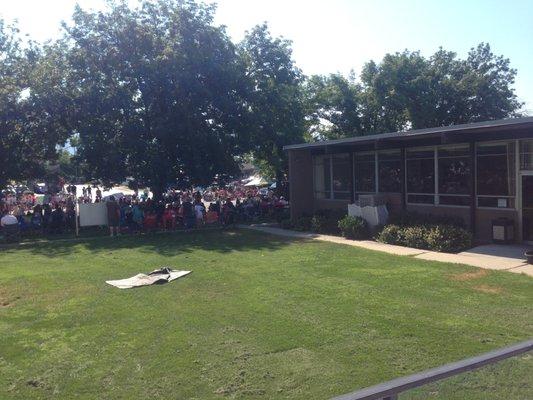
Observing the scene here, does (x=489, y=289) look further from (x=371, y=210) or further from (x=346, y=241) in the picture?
(x=371, y=210)

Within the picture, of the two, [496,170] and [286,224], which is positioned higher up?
[496,170]

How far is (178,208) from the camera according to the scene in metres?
25.2

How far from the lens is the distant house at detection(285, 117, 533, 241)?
52.2 feet

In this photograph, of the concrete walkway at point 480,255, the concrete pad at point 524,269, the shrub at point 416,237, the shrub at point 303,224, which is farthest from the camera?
the shrub at point 303,224

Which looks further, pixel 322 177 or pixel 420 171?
pixel 322 177

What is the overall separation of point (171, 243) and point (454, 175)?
996 centimetres

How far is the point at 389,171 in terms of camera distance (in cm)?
2080

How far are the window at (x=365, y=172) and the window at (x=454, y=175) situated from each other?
3.41m

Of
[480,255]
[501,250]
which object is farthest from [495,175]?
[480,255]

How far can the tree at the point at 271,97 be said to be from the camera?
2712 centimetres

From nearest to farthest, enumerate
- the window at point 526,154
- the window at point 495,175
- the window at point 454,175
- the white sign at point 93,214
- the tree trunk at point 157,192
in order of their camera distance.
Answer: the window at point 526,154 → the window at point 495,175 → the window at point 454,175 → the white sign at point 93,214 → the tree trunk at point 157,192

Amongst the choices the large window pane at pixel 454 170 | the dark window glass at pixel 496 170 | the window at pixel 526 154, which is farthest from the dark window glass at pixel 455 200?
the window at pixel 526 154

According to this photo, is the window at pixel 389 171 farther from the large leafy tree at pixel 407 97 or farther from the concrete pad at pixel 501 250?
the large leafy tree at pixel 407 97

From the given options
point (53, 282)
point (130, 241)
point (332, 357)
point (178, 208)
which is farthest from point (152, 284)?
point (178, 208)
